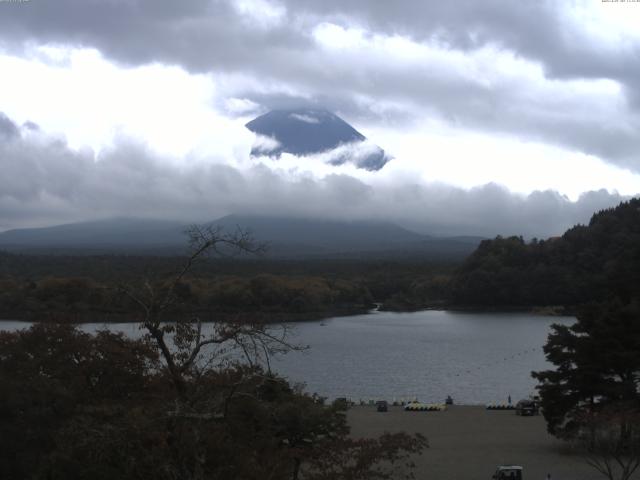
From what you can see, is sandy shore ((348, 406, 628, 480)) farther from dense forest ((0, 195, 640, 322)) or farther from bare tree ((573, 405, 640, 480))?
dense forest ((0, 195, 640, 322))

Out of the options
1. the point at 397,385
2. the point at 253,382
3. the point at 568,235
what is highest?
the point at 568,235

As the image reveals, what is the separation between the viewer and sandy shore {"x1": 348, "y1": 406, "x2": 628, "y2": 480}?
38.7 ft

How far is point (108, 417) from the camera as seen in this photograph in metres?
5.86

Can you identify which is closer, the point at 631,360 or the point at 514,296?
the point at 631,360

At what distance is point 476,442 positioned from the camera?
1449cm

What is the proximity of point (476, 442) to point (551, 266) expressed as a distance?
41.4 meters

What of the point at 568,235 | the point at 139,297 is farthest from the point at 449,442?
the point at 568,235

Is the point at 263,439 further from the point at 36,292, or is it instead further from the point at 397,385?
the point at 36,292

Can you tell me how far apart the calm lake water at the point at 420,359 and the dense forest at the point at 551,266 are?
5.81 meters

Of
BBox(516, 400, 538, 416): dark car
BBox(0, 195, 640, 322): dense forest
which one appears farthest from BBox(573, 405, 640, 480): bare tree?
BBox(0, 195, 640, 322): dense forest

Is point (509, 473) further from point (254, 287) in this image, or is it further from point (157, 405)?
point (254, 287)

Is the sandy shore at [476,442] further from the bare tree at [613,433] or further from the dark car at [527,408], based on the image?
the bare tree at [613,433]

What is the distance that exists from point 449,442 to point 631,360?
3.96 meters

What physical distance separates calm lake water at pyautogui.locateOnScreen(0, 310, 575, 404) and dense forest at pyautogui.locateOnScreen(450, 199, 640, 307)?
5806 millimetres
